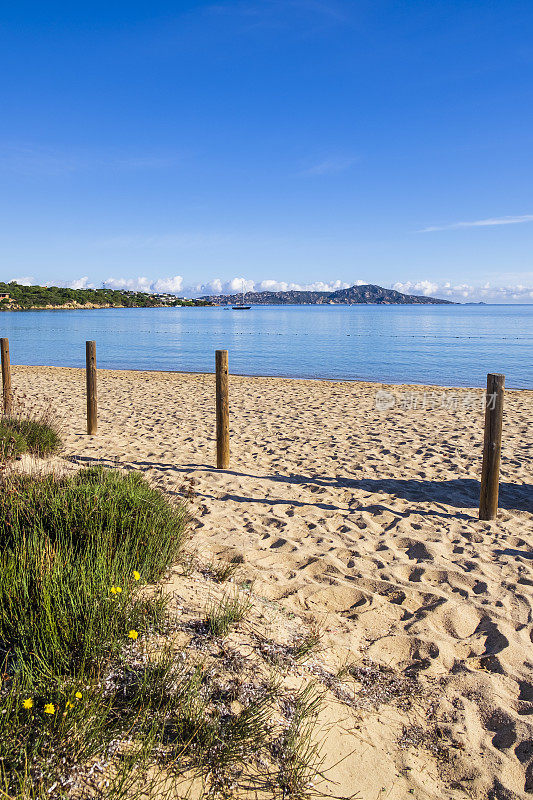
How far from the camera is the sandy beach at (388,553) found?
2.72 metres

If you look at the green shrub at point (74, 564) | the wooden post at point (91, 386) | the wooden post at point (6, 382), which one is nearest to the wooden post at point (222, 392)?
the green shrub at point (74, 564)

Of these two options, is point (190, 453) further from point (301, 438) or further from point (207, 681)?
point (207, 681)

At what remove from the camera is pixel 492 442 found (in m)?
5.73

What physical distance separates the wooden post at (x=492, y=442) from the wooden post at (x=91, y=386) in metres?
6.26

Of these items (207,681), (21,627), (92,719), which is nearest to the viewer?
(92,719)

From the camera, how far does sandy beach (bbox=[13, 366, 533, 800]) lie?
2719mm

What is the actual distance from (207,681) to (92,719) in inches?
26.1

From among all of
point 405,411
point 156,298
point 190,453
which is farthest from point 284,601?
point 156,298

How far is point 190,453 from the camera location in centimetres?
852

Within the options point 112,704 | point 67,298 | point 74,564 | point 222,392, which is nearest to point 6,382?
point 222,392

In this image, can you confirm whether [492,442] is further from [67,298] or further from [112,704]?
[67,298]

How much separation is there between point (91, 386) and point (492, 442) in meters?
6.70

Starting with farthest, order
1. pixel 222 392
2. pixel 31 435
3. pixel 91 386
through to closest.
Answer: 1. pixel 91 386
2. pixel 31 435
3. pixel 222 392

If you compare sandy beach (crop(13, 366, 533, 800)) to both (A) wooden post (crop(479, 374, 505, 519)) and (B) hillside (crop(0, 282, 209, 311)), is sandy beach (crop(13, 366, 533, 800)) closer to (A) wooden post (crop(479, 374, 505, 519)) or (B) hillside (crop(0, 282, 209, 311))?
(A) wooden post (crop(479, 374, 505, 519))
